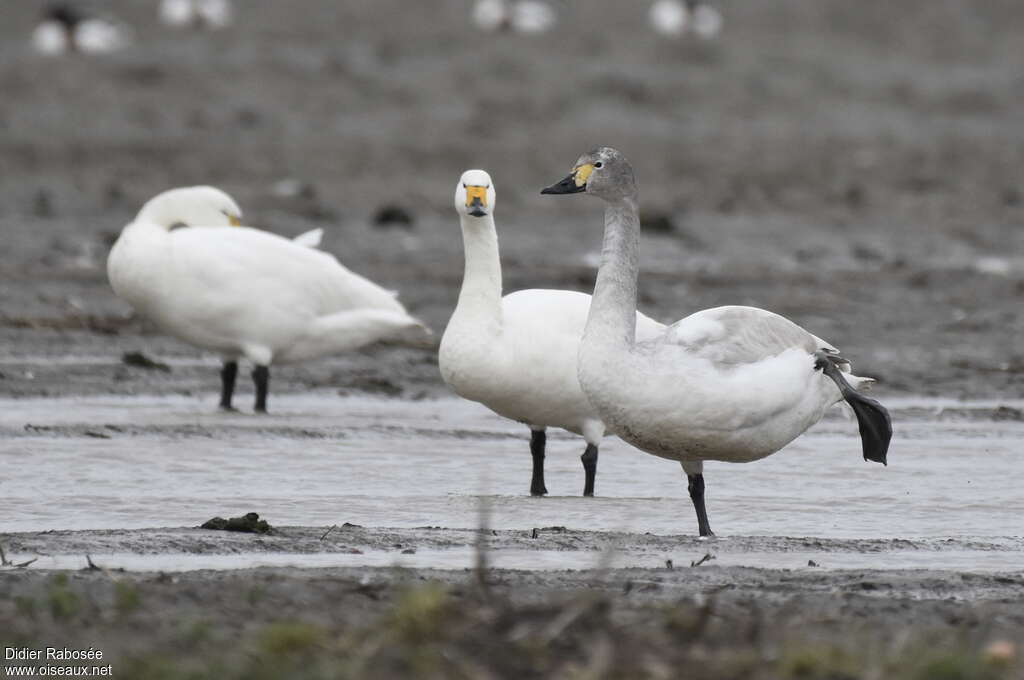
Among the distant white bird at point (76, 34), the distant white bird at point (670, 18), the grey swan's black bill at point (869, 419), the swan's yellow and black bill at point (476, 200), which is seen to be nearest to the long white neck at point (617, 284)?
the grey swan's black bill at point (869, 419)

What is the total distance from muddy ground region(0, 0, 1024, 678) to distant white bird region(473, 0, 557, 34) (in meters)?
0.37

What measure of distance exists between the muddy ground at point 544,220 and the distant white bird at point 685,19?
559 millimetres

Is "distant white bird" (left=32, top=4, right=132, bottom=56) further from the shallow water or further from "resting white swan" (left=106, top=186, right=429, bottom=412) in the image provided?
the shallow water

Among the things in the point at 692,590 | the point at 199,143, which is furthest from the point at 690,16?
the point at 692,590

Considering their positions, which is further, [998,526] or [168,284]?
[168,284]

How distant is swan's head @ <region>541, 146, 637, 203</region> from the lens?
7547mm

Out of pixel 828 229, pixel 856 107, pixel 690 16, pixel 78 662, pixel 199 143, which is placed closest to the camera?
pixel 78 662

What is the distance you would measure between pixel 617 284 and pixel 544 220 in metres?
13.7

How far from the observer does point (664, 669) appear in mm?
4117

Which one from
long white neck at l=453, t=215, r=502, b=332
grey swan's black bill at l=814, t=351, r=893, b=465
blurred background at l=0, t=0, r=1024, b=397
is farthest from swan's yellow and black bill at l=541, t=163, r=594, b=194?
blurred background at l=0, t=0, r=1024, b=397

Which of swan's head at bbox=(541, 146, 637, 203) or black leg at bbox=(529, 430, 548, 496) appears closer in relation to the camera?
swan's head at bbox=(541, 146, 637, 203)

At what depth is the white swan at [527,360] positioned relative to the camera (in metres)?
8.23

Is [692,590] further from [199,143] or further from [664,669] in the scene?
[199,143]

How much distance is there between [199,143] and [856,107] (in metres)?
9.67
